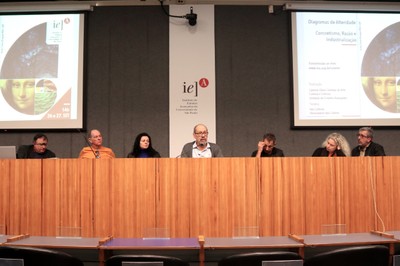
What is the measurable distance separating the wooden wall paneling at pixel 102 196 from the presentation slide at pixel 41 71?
2.42 m

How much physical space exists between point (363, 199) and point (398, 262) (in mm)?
877

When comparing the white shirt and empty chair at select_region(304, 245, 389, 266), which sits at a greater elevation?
the white shirt

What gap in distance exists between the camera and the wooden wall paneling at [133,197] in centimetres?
304

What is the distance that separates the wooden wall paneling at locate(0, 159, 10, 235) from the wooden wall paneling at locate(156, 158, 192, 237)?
Answer: 1.19 meters

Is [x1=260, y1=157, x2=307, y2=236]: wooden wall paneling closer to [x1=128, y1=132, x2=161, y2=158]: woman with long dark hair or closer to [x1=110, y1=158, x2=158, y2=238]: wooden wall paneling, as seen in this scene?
[x1=110, y1=158, x2=158, y2=238]: wooden wall paneling

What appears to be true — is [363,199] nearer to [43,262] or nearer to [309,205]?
[309,205]

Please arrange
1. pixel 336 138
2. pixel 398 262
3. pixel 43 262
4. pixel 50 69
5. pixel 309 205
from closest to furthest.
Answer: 1. pixel 43 262
2. pixel 398 262
3. pixel 309 205
4. pixel 336 138
5. pixel 50 69

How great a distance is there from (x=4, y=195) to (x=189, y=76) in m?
2.94

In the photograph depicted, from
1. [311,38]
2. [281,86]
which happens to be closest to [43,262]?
[281,86]

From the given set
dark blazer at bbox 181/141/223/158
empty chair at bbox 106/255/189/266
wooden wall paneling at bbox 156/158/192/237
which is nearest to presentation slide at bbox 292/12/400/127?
dark blazer at bbox 181/141/223/158

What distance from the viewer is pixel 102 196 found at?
122 inches

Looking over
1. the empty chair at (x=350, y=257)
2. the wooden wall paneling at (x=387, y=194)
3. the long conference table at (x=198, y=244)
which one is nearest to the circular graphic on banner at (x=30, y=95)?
the long conference table at (x=198, y=244)

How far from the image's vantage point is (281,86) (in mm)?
5527

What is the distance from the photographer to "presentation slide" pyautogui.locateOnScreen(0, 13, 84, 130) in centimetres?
537
